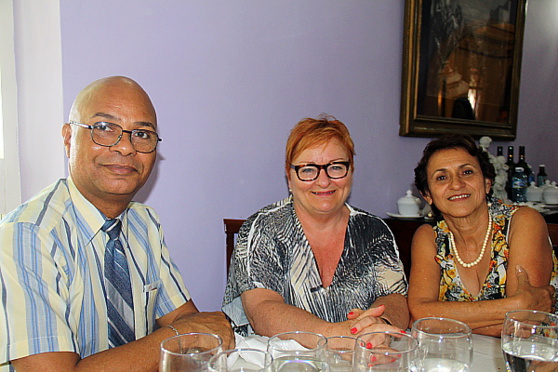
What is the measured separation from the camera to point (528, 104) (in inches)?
141

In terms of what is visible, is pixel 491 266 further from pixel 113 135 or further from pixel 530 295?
pixel 113 135

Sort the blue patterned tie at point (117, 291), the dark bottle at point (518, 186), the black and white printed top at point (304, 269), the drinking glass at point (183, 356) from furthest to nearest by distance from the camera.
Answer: the dark bottle at point (518, 186)
the black and white printed top at point (304, 269)
the blue patterned tie at point (117, 291)
the drinking glass at point (183, 356)

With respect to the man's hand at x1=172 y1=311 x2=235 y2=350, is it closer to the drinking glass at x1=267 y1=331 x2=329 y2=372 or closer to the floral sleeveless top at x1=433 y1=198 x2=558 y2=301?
the drinking glass at x1=267 y1=331 x2=329 y2=372

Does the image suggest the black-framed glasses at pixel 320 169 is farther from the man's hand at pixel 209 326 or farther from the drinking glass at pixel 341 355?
the drinking glass at pixel 341 355

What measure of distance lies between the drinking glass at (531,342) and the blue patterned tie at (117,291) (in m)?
0.95

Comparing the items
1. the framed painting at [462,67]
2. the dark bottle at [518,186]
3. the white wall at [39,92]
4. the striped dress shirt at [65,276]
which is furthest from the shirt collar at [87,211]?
the dark bottle at [518,186]

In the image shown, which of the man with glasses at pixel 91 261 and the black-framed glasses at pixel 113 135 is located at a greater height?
the black-framed glasses at pixel 113 135

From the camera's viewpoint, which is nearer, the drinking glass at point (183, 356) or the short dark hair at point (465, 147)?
the drinking glass at point (183, 356)

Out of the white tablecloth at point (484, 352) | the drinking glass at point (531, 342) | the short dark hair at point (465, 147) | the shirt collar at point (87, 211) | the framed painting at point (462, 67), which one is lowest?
the white tablecloth at point (484, 352)

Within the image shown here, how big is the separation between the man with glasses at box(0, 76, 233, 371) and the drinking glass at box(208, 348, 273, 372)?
1.64 feet

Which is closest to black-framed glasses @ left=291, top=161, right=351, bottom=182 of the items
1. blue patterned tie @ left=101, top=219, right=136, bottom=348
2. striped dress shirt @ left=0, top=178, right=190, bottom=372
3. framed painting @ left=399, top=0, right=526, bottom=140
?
striped dress shirt @ left=0, top=178, right=190, bottom=372

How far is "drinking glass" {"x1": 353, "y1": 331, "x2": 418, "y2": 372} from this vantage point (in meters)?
0.62

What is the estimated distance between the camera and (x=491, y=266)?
65.6 inches

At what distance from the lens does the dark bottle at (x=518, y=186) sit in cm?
295
